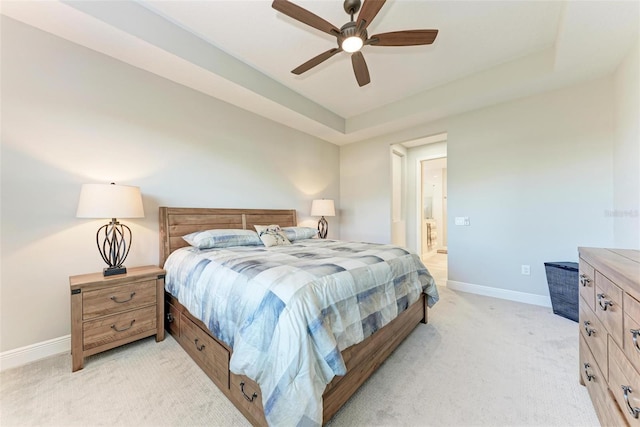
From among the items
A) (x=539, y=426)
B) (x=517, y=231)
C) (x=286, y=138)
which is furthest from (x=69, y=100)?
(x=517, y=231)

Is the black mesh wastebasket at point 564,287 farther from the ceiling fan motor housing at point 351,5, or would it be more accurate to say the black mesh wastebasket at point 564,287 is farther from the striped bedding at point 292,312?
the ceiling fan motor housing at point 351,5

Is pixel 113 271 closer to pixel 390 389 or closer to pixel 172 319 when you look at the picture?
pixel 172 319

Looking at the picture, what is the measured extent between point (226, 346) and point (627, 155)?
378cm

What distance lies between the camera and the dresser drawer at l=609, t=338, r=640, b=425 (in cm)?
85

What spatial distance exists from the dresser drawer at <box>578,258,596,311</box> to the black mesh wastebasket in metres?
1.34

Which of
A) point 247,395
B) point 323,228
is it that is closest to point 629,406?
point 247,395

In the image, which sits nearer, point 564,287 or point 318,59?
point 318,59

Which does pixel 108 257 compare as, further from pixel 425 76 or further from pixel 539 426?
pixel 425 76

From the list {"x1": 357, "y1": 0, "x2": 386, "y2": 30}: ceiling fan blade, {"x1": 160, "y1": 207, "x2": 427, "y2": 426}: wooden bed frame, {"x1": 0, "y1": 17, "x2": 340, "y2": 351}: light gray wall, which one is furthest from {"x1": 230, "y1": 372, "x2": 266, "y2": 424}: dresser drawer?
{"x1": 357, "y1": 0, "x2": 386, "y2": 30}: ceiling fan blade

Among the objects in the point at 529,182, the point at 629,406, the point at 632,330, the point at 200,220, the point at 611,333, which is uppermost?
the point at 529,182

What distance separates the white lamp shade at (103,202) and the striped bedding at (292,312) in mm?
731

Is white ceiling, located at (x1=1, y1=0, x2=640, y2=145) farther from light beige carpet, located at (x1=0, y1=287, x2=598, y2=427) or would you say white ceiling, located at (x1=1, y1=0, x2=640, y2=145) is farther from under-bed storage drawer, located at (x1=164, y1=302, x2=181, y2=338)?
light beige carpet, located at (x1=0, y1=287, x2=598, y2=427)

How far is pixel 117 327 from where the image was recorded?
6.40 ft

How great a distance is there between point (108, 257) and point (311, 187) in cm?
299
